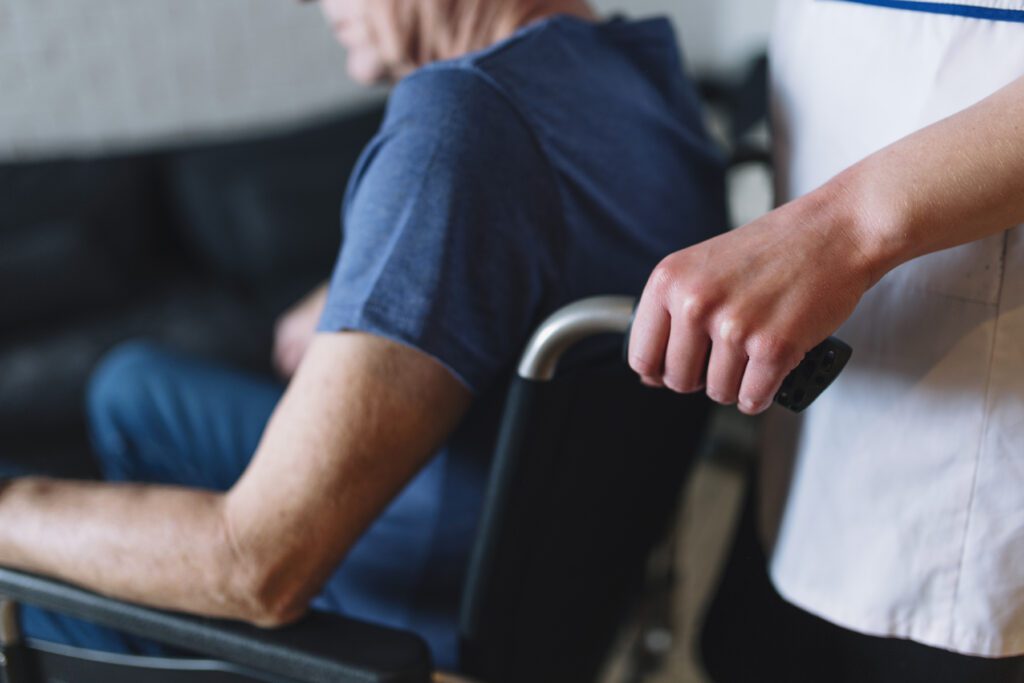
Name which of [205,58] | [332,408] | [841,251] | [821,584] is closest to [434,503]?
[332,408]

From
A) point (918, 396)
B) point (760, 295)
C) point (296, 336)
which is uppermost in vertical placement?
point (760, 295)

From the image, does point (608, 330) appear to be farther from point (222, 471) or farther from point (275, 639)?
point (222, 471)

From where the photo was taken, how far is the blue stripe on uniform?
1.96 ft

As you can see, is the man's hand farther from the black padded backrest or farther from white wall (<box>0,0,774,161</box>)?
white wall (<box>0,0,774,161</box>)

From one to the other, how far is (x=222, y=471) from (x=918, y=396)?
95cm

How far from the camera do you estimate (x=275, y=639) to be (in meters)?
0.73

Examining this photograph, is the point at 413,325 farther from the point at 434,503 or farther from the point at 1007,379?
the point at 1007,379

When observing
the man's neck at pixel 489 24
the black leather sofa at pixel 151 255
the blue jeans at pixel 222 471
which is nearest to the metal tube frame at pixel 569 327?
the blue jeans at pixel 222 471

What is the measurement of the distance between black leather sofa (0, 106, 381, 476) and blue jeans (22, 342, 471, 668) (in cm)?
67

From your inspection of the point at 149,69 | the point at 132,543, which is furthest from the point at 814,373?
the point at 149,69

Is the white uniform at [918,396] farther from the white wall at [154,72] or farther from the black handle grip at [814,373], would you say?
the white wall at [154,72]

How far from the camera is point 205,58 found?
269cm

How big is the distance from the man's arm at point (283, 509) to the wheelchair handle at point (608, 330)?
75 mm

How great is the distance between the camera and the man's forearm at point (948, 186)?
0.56 metres
